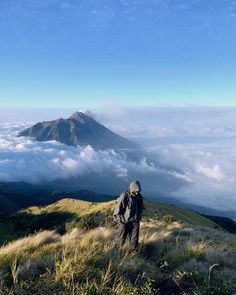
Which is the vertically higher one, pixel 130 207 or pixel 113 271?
→ pixel 130 207

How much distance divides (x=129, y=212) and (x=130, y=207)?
0.57 feet

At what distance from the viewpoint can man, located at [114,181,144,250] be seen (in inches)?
512

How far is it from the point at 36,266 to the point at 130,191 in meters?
5.42

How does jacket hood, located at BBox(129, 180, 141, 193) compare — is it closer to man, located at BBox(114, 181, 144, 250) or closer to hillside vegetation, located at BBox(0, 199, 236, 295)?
man, located at BBox(114, 181, 144, 250)

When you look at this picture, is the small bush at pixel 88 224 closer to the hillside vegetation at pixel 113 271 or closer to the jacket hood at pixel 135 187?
the jacket hood at pixel 135 187

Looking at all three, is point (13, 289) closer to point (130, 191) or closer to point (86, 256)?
point (86, 256)

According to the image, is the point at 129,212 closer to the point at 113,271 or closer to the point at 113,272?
the point at 113,271

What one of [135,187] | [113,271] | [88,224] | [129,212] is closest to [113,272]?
[113,271]

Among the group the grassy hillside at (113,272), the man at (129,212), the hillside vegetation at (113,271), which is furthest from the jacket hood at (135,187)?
the grassy hillside at (113,272)

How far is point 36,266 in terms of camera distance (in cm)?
861

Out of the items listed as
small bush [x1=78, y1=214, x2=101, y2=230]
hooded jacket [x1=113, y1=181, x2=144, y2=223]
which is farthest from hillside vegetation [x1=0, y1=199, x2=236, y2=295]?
small bush [x1=78, y1=214, x2=101, y2=230]

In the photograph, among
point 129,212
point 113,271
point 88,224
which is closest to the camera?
point 113,271

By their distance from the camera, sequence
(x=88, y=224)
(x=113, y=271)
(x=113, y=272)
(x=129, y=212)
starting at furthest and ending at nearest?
(x=88, y=224) < (x=129, y=212) < (x=113, y=271) < (x=113, y=272)

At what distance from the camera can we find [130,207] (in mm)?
13352
